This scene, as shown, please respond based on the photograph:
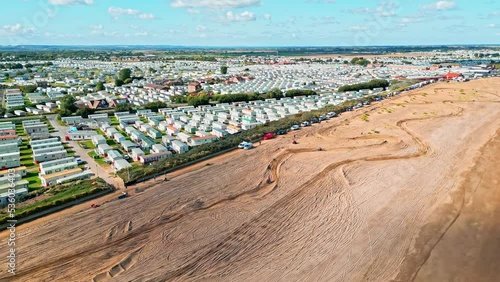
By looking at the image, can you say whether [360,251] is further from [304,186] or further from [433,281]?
[304,186]

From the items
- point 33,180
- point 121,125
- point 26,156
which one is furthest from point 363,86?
point 33,180

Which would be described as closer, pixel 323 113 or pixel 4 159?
pixel 4 159

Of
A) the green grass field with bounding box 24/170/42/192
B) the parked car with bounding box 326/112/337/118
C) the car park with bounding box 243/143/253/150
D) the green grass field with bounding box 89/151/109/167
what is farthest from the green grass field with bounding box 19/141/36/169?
the parked car with bounding box 326/112/337/118

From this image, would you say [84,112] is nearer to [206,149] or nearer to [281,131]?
[206,149]

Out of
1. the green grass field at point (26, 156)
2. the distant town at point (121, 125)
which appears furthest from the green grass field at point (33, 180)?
the green grass field at point (26, 156)

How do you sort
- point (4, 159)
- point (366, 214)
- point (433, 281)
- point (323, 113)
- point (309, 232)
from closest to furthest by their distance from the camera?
point (433, 281), point (309, 232), point (366, 214), point (4, 159), point (323, 113)

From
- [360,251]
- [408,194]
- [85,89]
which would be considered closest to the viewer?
[360,251]

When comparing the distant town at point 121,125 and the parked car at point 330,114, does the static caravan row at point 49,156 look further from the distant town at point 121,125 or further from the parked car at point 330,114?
the parked car at point 330,114

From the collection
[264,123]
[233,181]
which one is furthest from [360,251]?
[264,123]
